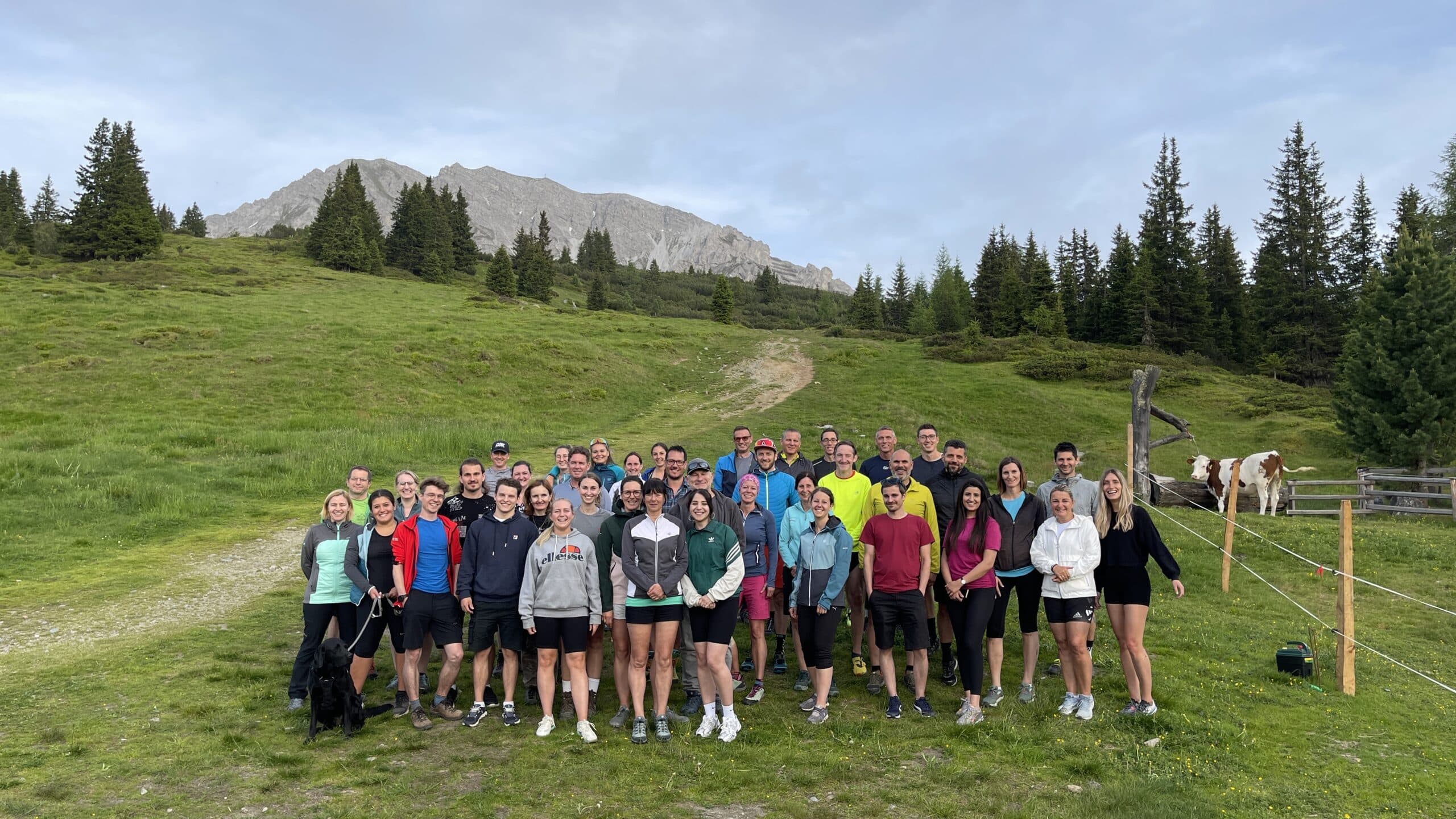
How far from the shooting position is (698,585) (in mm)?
6172

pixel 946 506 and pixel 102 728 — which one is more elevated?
pixel 946 506

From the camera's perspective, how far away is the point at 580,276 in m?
96.4

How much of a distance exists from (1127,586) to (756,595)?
306 centimetres

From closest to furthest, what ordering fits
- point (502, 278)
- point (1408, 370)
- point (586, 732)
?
1. point (586, 732)
2. point (1408, 370)
3. point (502, 278)

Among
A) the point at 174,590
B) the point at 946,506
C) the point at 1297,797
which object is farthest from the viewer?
the point at 174,590

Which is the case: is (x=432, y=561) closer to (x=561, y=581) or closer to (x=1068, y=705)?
(x=561, y=581)

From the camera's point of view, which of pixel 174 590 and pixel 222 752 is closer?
pixel 222 752

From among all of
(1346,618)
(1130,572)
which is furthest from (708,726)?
(1346,618)

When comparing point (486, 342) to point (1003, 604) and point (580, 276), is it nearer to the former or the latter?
point (1003, 604)

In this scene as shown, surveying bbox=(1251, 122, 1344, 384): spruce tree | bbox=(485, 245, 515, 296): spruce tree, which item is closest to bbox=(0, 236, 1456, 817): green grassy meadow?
bbox=(1251, 122, 1344, 384): spruce tree

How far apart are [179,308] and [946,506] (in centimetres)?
3984

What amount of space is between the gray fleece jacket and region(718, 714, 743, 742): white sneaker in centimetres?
129

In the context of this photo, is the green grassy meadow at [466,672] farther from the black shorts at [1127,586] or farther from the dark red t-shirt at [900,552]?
the dark red t-shirt at [900,552]

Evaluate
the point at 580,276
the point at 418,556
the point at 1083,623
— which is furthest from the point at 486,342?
the point at 580,276
